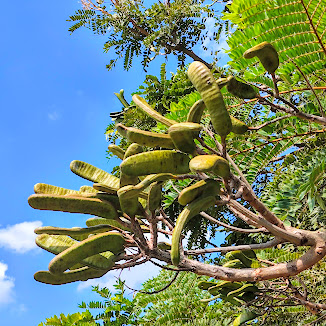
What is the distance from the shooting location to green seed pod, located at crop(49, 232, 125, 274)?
1120 mm

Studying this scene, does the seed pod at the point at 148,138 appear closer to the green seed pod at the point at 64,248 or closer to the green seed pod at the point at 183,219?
the green seed pod at the point at 183,219

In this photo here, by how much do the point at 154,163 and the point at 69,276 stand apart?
1.68ft

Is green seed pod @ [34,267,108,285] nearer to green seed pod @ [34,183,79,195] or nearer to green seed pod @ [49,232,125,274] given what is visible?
green seed pod @ [49,232,125,274]

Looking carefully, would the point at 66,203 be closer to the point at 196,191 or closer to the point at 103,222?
the point at 103,222

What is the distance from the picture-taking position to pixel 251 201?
1207 mm

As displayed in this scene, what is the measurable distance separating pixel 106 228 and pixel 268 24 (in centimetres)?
103

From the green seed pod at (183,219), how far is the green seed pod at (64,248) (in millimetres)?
306

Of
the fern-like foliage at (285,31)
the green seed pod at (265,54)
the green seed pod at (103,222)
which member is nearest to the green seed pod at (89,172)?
the green seed pod at (103,222)

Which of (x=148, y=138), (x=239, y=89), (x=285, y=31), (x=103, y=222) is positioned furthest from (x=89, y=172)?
(x=285, y=31)

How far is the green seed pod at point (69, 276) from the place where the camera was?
4.14ft

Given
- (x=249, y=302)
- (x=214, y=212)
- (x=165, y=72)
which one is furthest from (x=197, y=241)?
(x=249, y=302)

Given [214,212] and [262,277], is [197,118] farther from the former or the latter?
[214,212]

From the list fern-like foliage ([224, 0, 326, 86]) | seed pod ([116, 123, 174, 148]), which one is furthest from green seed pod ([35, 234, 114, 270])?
fern-like foliage ([224, 0, 326, 86])

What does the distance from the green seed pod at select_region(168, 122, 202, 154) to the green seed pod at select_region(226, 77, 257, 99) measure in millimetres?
234
